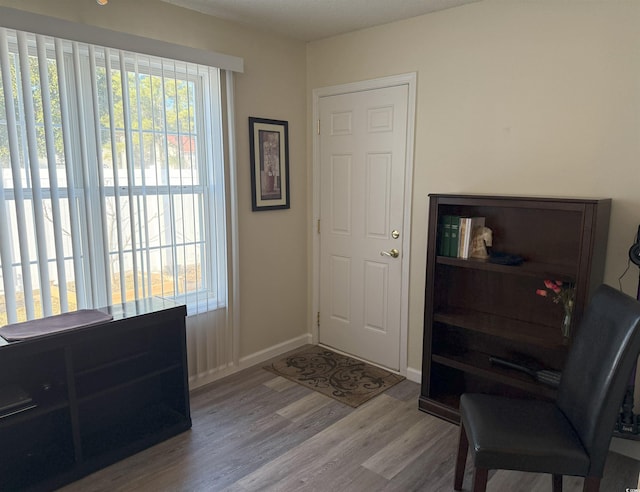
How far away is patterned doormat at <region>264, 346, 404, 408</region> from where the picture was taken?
3.10 meters

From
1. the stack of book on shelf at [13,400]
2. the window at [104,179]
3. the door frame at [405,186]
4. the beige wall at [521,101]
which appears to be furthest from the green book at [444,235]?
the stack of book on shelf at [13,400]

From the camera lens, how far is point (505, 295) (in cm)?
275

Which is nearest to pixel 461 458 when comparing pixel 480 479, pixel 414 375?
pixel 480 479

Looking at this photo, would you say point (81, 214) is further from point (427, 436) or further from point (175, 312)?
point (427, 436)

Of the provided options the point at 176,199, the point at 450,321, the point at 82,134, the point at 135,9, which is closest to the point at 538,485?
the point at 450,321

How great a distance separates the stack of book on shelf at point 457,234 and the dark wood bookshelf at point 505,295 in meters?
0.04

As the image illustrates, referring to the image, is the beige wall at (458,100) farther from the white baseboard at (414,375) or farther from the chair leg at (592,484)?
the chair leg at (592,484)

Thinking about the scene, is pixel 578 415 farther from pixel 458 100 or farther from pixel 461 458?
pixel 458 100

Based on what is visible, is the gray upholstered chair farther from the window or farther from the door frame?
the window

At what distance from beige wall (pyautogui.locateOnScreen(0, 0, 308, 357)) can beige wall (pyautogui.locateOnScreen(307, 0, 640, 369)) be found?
1.92 ft

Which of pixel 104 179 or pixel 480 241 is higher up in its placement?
pixel 104 179

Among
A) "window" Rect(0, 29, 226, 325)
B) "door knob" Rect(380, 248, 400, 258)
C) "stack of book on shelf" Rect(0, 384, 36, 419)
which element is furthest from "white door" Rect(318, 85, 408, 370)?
"stack of book on shelf" Rect(0, 384, 36, 419)

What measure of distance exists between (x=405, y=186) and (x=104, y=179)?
1.93 meters

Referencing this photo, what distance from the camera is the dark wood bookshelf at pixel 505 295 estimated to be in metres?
2.29
